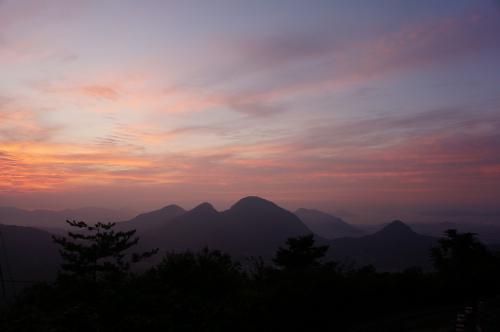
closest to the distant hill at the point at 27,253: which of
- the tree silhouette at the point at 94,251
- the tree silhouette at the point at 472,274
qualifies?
the tree silhouette at the point at 94,251

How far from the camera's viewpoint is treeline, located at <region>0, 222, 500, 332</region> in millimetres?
14695

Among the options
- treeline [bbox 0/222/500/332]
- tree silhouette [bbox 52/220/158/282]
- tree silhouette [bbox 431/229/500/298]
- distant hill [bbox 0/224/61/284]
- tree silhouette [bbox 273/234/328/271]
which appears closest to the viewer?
treeline [bbox 0/222/500/332]

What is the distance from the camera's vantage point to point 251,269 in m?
28.1

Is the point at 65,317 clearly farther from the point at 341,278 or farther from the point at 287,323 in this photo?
the point at 341,278

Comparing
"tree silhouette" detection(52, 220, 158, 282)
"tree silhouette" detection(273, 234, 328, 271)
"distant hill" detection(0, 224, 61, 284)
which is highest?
"tree silhouette" detection(52, 220, 158, 282)

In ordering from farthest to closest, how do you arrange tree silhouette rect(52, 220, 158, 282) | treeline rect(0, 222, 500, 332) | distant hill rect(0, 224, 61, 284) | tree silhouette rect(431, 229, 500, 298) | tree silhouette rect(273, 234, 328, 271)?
distant hill rect(0, 224, 61, 284), tree silhouette rect(273, 234, 328, 271), tree silhouette rect(52, 220, 158, 282), tree silhouette rect(431, 229, 500, 298), treeline rect(0, 222, 500, 332)

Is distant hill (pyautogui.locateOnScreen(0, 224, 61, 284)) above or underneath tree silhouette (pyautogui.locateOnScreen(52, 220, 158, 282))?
underneath

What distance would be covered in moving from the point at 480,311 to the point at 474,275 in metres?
9.24

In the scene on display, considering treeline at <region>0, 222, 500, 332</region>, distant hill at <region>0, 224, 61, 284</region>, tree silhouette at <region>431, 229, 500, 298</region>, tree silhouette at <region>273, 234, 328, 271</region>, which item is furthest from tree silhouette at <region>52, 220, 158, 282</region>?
distant hill at <region>0, 224, 61, 284</region>

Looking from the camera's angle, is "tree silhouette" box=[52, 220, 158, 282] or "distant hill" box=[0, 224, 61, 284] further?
"distant hill" box=[0, 224, 61, 284]

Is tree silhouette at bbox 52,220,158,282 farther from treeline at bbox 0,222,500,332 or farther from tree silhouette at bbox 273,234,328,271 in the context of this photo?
tree silhouette at bbox 273,234,328,271

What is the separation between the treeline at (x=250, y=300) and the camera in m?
14.7

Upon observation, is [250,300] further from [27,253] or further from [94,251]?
[27,253]

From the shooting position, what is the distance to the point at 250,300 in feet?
54.9
